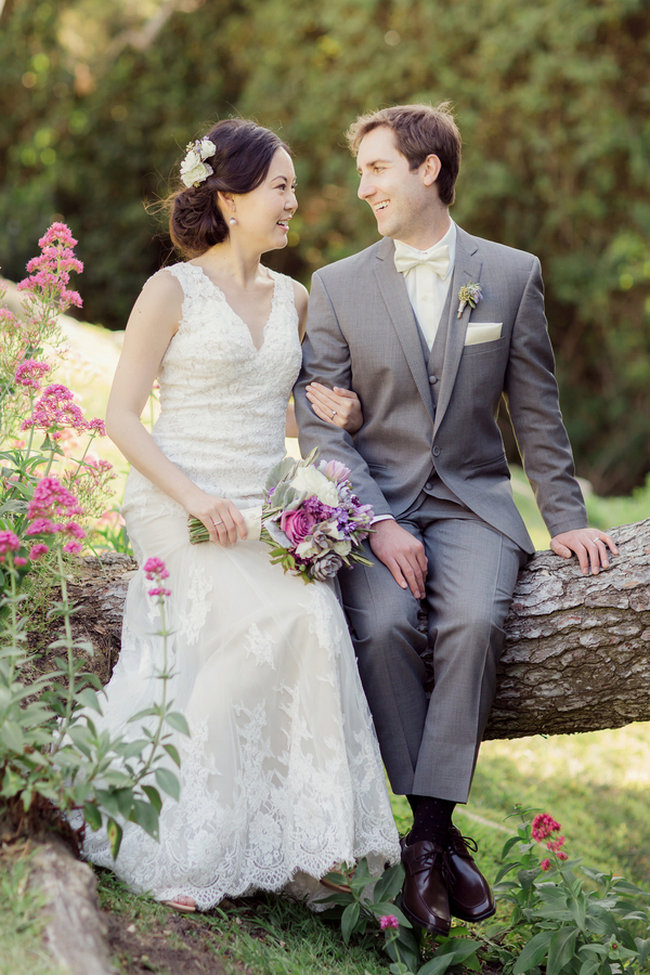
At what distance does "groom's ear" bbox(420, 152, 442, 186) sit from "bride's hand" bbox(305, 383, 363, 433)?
75cm

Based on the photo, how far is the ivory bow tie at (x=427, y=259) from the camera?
11.0ft

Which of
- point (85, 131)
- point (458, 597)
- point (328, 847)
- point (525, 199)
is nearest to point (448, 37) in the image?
point (525, 199)

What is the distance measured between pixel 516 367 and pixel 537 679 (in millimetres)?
1027

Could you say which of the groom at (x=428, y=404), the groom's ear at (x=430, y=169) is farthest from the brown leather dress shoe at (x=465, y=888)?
the groom's ear at (x=430, y=169)

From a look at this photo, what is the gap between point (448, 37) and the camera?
10.7 m

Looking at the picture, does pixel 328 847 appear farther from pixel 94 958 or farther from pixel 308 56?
pixel 308 56

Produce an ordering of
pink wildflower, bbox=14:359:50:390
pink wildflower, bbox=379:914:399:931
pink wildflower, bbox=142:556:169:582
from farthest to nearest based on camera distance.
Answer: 1. pink wildflower, bbox=14:359:50:390
2. pink wildflower, bbox=379:914:399:931
3. pink wildflower, bbox=142:556:169:582

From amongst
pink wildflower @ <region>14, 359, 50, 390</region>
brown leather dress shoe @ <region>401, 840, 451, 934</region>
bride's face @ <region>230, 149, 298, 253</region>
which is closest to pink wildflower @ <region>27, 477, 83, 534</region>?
pink wildflower @ <region>14, 359, 50, 390</region>

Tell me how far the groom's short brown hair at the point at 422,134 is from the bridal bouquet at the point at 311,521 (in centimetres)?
116

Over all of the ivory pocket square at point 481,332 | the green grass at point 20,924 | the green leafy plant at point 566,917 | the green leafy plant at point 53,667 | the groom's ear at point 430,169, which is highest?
the groom's ear at point 430,169

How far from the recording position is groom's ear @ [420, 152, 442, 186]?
11.1ft

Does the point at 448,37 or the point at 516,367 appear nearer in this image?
the point at 516,367

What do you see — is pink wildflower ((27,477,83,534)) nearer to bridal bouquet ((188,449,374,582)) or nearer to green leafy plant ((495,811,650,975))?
bridal bouquet ((188,449,374,582))

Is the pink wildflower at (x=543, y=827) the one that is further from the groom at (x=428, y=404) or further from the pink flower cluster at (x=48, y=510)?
the pink flower cluster at (x=48, y=510)
